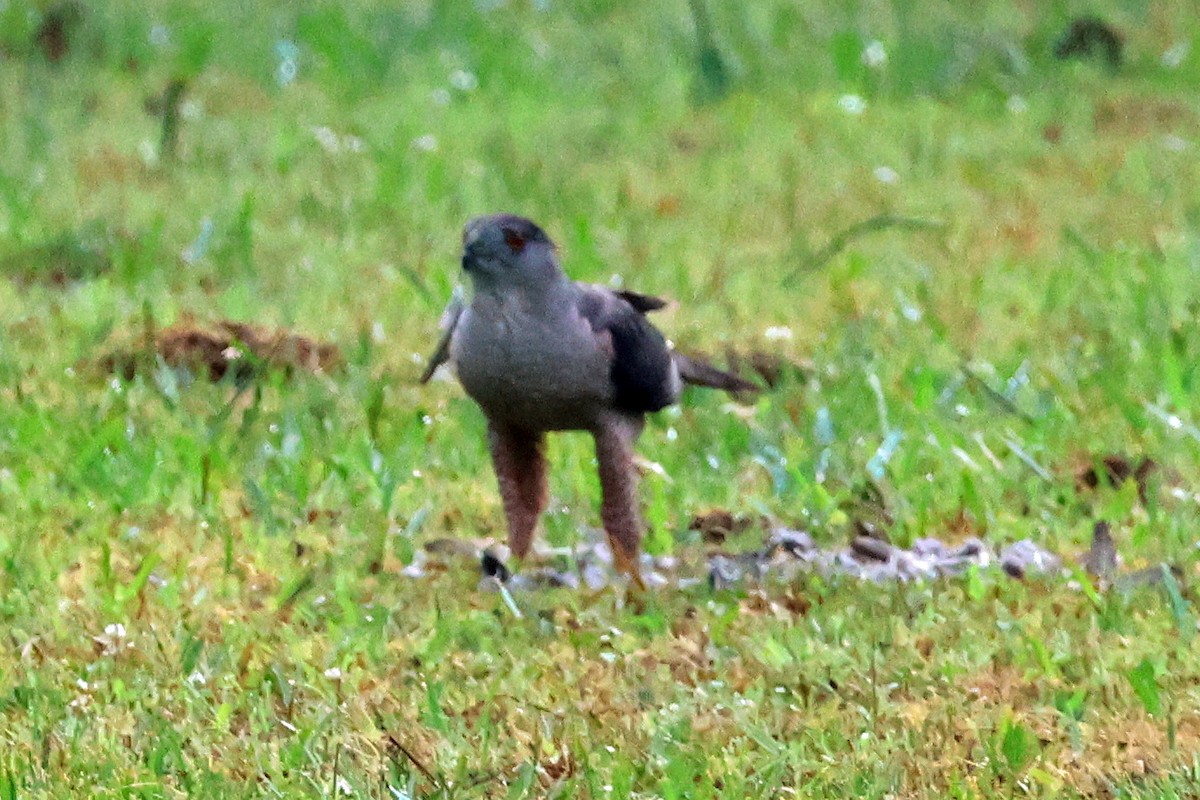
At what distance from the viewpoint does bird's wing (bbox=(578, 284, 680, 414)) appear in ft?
16.3

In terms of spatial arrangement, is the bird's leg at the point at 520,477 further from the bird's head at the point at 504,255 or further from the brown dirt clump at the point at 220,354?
Result: the brown dirt clump at the point at 220,354

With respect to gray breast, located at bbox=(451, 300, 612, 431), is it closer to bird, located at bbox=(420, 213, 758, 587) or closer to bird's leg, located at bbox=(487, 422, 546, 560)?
bird, located at bbox=(420, 213, 758, 587)

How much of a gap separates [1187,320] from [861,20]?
4545mm

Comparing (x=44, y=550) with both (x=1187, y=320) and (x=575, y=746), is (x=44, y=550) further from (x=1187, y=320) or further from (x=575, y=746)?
(x=1187, y=320)

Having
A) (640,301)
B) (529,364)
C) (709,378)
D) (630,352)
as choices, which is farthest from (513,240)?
(709,378)

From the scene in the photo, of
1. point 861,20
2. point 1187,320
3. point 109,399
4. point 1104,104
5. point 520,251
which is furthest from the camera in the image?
point 861,20

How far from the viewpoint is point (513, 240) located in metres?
4.73

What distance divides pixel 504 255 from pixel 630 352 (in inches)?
17.7

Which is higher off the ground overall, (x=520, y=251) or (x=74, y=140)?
(x=520, y=251)

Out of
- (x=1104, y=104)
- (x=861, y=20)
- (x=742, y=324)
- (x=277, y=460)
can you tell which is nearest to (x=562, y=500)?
(x=277, y=460)

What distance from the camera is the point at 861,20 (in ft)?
36.7

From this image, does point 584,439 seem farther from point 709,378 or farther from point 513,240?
point 513,240

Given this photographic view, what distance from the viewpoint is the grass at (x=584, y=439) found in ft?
13.9

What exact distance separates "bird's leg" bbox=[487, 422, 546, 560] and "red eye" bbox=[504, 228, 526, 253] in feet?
1.69
